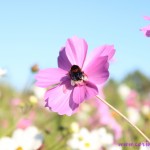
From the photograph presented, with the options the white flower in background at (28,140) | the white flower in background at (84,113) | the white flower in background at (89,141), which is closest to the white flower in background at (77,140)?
the white flower in background at (89,141)

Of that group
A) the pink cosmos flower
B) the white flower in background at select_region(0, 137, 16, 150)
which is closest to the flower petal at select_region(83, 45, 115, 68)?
the pink cosmos flower

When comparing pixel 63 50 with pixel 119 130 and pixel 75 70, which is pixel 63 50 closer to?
pixel 75 70

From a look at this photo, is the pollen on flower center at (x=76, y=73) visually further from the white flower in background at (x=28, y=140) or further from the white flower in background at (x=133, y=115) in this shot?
the white flower in background at (x=133, y=115)

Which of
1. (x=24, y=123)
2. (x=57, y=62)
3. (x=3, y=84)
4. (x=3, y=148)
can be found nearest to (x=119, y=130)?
(x=24, y=123)

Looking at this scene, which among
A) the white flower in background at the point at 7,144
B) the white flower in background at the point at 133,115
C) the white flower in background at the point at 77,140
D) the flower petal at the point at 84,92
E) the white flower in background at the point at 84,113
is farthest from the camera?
the white flower in background at the point at 84,113

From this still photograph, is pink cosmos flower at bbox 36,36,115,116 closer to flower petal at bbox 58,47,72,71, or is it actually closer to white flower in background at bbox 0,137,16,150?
flower petal at bbox 58,47,72,71

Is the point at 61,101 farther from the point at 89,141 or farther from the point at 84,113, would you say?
the point at 84,113

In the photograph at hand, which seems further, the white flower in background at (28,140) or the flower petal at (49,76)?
the white flower in background at (28,140)

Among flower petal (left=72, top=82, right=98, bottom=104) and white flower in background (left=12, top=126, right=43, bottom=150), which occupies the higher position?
flower petal (left=72, top=82, right=98, bottom=104)
